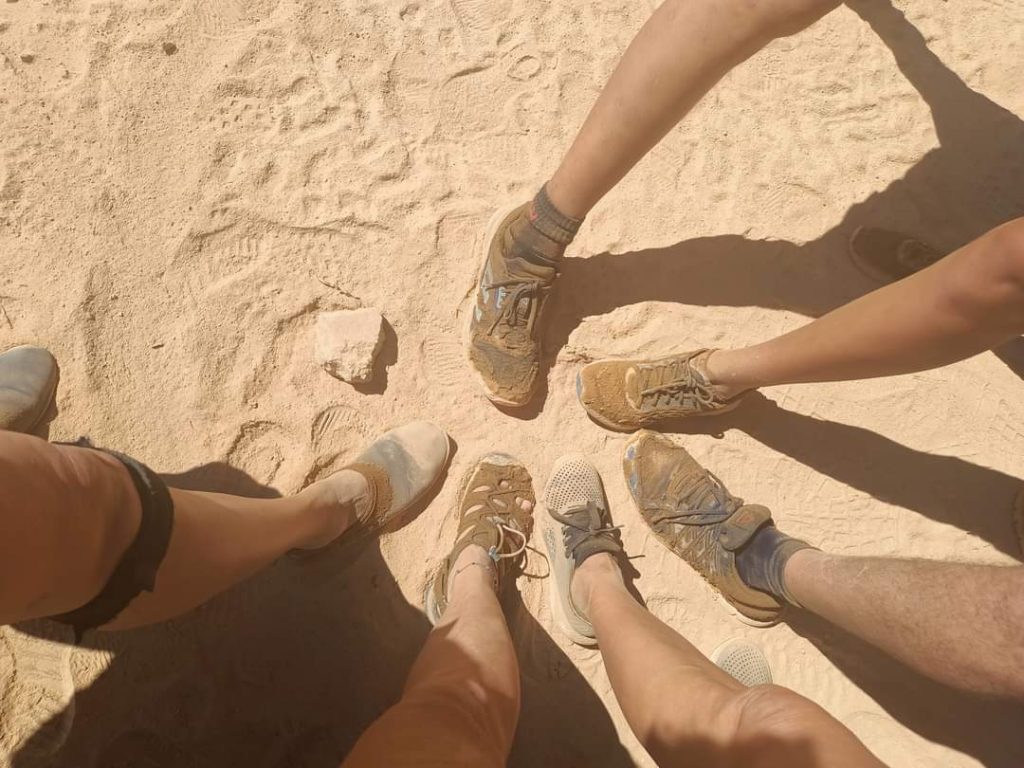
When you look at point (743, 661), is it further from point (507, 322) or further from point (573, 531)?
point (507, 322)

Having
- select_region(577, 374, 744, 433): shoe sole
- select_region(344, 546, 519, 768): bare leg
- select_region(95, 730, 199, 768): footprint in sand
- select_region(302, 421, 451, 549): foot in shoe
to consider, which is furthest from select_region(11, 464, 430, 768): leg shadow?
select_region(577, 374, 744, 433): shoe sole

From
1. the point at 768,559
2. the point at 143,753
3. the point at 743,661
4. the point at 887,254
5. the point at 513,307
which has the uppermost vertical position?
the point at 887,254

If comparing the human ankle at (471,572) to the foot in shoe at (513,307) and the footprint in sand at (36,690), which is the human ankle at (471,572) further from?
the footprint in sand at (36,690)

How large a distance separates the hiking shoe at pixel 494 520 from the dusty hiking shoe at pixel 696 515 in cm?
39

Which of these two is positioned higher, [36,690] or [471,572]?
[471,572]

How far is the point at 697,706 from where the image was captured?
47.4 inches

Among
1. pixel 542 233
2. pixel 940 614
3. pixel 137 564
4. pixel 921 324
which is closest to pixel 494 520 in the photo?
pixel 542 233

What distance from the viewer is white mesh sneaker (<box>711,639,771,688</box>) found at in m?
1.86

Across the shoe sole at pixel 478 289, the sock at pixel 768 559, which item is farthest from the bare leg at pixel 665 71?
the sock at pixel 768 559

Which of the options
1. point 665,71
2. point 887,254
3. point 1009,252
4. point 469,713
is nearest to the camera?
point 1009,252

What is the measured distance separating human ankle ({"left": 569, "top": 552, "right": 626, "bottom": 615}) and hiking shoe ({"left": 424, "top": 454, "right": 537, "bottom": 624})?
20 centimetres

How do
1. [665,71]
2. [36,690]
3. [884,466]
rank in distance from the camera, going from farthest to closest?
[884,466] < [36,690] < [665,71]

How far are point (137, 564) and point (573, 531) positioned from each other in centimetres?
122

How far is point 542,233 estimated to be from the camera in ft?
5.87
